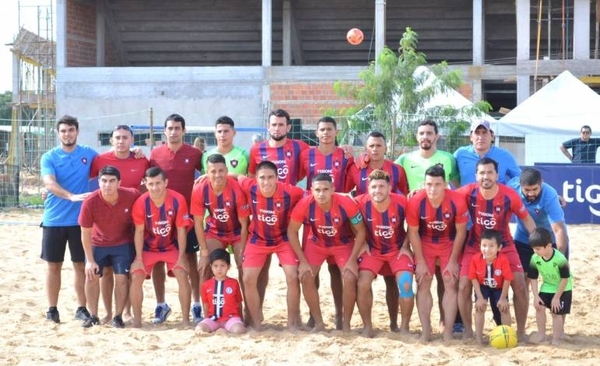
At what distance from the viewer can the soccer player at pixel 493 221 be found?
725 centimetres

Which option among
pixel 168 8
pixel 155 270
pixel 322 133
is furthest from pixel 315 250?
pixel 168 8

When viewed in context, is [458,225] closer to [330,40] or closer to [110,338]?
[110,338]

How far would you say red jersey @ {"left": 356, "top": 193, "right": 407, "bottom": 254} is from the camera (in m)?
7.48

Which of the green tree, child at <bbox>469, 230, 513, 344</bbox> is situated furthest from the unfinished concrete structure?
child at <bbox>469, 230, 513, 344</bbox>

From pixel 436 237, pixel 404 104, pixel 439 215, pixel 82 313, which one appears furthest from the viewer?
pixel 404 104

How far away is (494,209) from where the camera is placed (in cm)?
727

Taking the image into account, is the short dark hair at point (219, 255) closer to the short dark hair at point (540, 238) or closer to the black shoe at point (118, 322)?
the black shoe at point (118, 322)

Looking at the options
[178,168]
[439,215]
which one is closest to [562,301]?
[439,215]

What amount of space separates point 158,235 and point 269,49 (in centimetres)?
1599

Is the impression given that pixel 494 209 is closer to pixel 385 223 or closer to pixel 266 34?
pixel 385 223

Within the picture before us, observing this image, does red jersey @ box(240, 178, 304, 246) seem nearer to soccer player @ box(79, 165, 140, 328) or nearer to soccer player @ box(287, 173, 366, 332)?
soccer player @ box(287, 173, 366, 332)

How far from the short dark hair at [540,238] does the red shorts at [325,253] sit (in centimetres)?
158

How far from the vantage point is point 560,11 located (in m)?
23.9

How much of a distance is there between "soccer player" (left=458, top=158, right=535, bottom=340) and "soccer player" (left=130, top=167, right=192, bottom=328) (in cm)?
247
